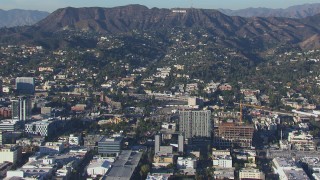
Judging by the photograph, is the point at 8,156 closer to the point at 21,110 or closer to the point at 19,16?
the point at 21,110

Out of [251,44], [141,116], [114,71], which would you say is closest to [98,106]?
[141,116]

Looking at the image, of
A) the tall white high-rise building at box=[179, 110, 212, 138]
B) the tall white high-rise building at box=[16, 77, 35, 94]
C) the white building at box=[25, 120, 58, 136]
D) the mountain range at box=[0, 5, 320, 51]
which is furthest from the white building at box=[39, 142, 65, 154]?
the mountain range at box=[0, 5, 320, 51]

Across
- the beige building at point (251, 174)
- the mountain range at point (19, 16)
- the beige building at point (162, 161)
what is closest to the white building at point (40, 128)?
the beige building at point (162, 161)

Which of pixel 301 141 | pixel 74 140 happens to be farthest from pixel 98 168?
pixel 301 141

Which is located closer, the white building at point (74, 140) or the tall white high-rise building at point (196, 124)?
the white building at point (74, 140)

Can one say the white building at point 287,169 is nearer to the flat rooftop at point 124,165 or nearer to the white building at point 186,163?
the white building at point 186,163

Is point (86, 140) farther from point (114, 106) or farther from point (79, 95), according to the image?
point (79, 95)

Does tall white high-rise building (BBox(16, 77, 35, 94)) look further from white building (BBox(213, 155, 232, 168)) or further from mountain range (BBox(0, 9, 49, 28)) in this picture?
mountain range (BBox(0, 9, 49, 28))
